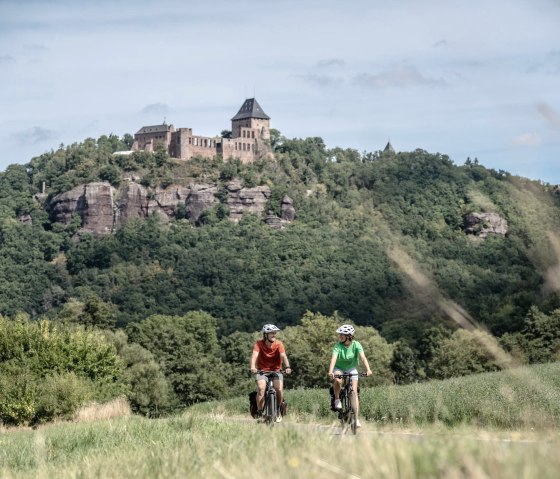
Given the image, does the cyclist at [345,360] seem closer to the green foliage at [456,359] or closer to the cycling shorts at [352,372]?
the cycling shorts at [352,372]

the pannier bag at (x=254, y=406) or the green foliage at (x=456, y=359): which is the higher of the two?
the pannier bag at (x=254, y=406)

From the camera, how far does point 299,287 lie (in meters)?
151

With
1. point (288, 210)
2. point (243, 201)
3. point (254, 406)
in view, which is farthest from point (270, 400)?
point (243, 201)

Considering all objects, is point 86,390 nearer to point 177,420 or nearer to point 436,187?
point 177,420

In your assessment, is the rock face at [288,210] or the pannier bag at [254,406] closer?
the pannier bag at [254,406]

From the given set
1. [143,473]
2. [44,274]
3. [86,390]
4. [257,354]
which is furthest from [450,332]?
[44,274]

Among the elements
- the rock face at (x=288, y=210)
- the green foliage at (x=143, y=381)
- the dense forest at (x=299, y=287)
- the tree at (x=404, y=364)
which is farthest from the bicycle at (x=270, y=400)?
the rock face at (x=288, y=210)

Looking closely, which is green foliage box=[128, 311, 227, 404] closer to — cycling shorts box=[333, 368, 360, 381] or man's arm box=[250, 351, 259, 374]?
man's arm box=[250, 351, 259, 374]

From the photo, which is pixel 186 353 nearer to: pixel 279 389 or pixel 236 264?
pixel 279 389

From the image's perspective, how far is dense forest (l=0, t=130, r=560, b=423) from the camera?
6.12 meters

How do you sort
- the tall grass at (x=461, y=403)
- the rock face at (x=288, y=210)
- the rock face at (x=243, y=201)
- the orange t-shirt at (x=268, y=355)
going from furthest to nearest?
the rock face at (x=243, y=201) → the rock face at (x=288, y=210) → the orange t-shirt at (x=268, y=355) → the tall grass at (x=461, y=403)

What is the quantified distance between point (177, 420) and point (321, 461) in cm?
926

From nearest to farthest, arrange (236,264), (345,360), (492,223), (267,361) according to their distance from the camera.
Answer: (492,223)
(345,360)
(267,361)
(236,264)

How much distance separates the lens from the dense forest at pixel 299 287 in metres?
6.12
